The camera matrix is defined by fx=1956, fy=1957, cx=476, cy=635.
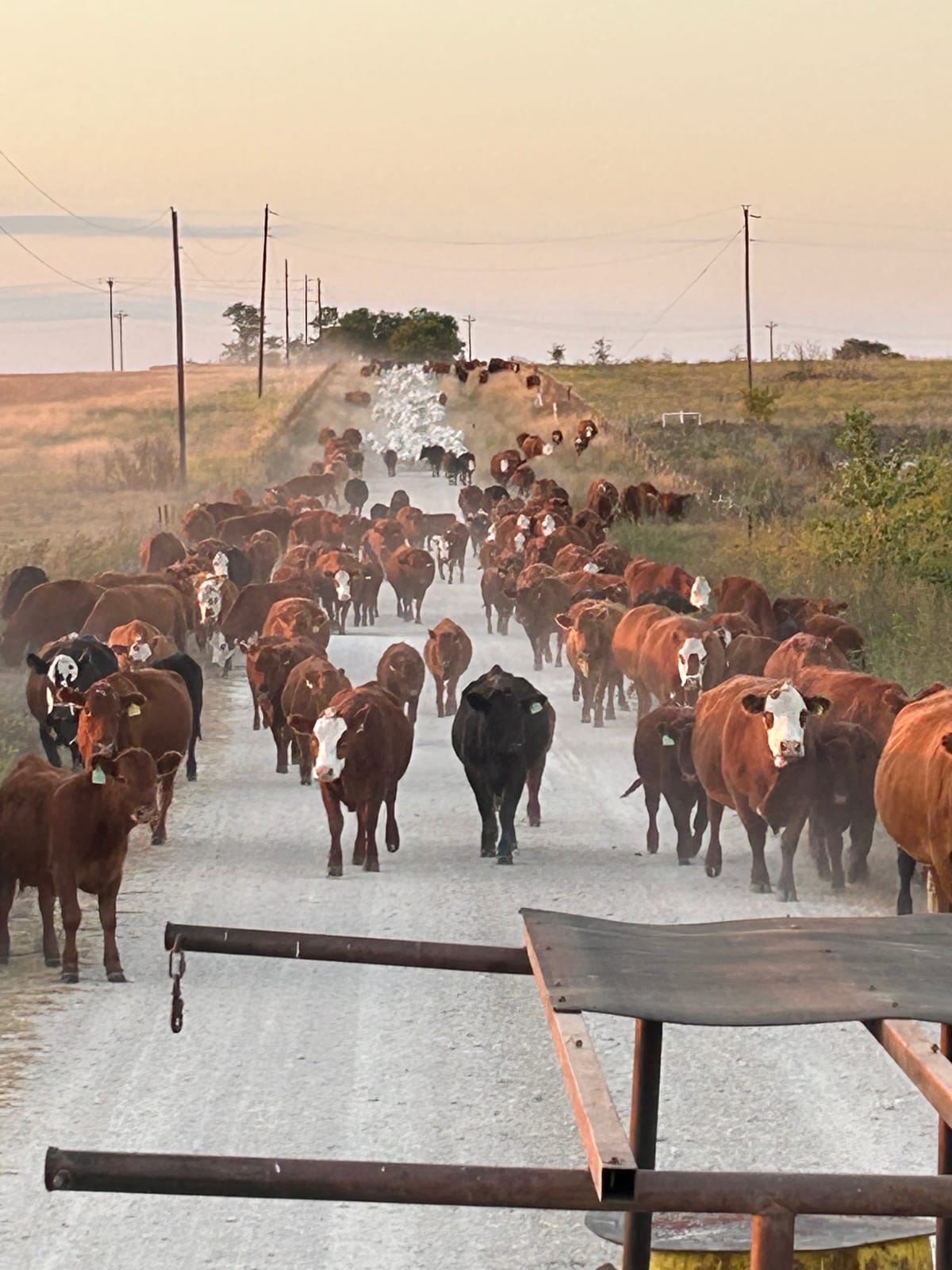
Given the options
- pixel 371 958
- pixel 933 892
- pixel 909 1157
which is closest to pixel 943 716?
pixel 933 892

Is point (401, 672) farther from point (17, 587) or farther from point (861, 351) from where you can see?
point (861, 351)

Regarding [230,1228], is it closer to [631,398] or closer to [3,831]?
[3,831]

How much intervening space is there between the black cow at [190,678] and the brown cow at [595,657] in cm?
464

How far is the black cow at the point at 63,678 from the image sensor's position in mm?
15688

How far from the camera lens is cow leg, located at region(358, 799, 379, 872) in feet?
44.8

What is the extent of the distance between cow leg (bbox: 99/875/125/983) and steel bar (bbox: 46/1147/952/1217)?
23.1 ft

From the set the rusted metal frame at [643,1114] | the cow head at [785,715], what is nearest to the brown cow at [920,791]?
the cow head at [785,715]

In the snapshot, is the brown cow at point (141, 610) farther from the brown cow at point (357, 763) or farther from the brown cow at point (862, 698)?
→ the brown cow at point (862, 698)

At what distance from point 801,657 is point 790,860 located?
13.2ft

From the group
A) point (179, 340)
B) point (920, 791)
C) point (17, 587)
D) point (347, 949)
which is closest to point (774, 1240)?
point (347, 949)

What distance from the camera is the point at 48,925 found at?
36.9 feet

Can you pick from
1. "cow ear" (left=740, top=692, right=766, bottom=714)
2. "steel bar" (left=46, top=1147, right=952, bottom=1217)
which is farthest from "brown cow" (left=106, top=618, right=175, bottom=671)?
"steel bar" (left=46, top=1147, right=952, bottom=1217)

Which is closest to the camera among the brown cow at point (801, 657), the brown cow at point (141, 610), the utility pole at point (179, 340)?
the brown cow at point (801, 657)

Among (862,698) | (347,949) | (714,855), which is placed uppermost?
(347,949)
